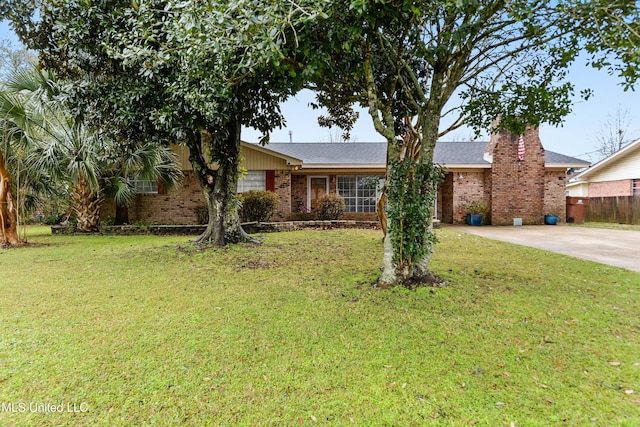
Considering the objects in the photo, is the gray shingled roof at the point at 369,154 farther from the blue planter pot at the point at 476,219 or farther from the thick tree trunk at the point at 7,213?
the thick tree trunk at the point at 7,213

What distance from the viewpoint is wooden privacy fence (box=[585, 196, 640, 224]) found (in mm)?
16328

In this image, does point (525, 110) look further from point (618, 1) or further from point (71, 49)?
point (71, 49)

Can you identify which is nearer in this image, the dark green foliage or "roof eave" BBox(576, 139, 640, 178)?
the dark green foliage

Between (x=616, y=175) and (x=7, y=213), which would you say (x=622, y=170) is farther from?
(x=7, y=213)

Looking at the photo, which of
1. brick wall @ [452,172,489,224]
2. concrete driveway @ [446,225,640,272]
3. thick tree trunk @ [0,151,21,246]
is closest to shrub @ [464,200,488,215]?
brick wall @ [452,172,489,224]

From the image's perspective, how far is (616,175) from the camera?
18922 millimetres

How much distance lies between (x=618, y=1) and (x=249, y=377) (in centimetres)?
547

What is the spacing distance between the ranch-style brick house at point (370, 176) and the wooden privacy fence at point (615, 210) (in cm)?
355

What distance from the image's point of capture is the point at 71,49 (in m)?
6.82

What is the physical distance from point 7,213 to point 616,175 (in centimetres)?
2723

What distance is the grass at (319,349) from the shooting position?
7.47 ft

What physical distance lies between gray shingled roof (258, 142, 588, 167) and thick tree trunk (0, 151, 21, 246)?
33.4 ft

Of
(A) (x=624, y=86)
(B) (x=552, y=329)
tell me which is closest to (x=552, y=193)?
(A) (x=624, y=86)

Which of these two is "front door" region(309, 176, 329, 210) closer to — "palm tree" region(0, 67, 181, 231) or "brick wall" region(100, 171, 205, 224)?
"brick wall" region(100, 171, 205, 224)
